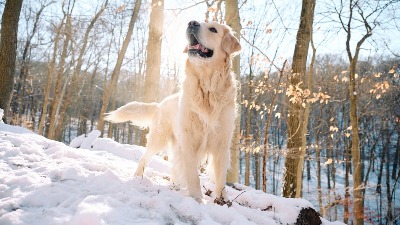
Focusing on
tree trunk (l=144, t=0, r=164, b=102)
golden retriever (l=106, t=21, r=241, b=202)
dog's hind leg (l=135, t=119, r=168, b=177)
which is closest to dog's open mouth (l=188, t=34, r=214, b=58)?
golden retriever (l=106, t=21, r=241, b=202)

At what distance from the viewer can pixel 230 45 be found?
140 inches

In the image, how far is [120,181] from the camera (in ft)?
9.38

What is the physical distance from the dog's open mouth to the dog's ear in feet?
0.66

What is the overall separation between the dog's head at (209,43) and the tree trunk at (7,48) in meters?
5.52

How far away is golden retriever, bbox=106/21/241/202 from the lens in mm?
3225

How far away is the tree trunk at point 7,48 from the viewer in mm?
6719

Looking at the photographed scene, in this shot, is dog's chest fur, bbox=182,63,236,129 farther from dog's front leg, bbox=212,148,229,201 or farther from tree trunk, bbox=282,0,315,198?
tree trunk, bbox=282,0,315,198

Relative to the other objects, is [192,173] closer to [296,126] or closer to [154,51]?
[296,126]

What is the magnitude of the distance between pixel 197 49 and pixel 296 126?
3.25 m

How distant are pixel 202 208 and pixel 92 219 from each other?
0.93m

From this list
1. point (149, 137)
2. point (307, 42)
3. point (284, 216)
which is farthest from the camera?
point (307, 42)

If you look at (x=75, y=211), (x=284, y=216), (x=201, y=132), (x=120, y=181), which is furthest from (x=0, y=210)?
(x=284, y=216)

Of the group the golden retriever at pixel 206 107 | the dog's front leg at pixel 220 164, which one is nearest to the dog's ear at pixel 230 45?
the golden retriever at pixel 206 107

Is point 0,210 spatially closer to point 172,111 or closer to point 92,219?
point 92,219
